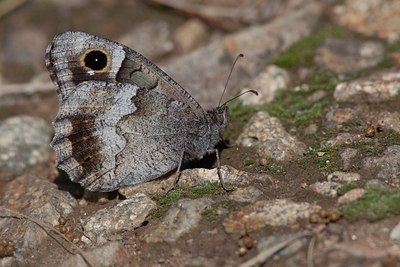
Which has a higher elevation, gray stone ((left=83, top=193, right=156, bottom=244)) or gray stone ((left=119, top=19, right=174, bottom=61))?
gray stone ((left=119, top=19, right=174, bottom=61))

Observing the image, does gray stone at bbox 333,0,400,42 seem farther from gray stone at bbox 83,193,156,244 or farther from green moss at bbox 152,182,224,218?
gray stone at bbox 83,193,156,244

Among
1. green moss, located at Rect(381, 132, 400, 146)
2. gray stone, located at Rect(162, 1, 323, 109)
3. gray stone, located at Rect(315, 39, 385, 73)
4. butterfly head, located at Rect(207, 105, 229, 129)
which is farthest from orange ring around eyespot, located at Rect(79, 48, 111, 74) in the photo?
gray stone, located at Rect(315, 39, 385, 73)

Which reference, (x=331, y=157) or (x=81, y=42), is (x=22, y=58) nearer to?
(x=81, y=42)

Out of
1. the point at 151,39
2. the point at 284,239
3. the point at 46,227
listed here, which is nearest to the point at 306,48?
the point at 151,39

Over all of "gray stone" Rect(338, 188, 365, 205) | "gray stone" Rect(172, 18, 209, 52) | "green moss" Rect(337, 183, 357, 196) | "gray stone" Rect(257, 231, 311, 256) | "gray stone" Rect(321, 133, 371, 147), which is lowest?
"gray stone" Rect(257, 231, 311, 256)

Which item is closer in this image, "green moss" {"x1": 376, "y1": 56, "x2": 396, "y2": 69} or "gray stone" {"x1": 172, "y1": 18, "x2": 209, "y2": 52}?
"green moss" {"x1": 376, "y1": 56, "x2": 396, "y2": 69}

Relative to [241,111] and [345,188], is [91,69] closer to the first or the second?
[241,111]
